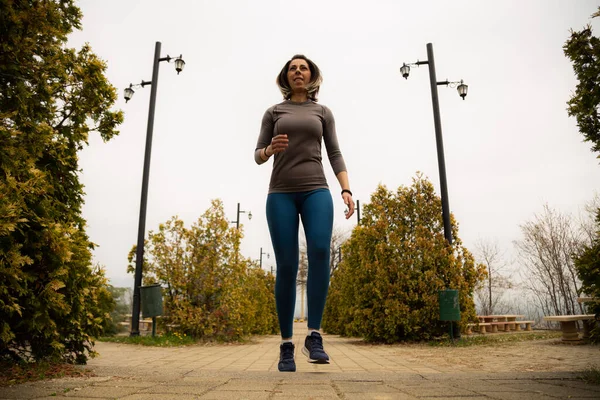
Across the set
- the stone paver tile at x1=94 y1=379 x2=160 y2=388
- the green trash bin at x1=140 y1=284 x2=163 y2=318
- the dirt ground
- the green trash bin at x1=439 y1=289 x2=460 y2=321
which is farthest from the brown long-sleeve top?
the green trash bin at x1=140 y1=284 x2=163 y2=318

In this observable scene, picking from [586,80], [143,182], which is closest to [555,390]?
[586,80]

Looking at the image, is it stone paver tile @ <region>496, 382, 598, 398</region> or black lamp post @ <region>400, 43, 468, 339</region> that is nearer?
stone paver tile @ <region>496, 382, 598, 398</region>

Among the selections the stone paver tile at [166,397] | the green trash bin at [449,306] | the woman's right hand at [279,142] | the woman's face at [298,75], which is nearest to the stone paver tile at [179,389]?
the stone paver tile at [166,397]

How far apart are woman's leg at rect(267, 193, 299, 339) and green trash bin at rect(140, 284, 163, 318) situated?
679cm

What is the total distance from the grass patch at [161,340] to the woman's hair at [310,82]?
713 cm

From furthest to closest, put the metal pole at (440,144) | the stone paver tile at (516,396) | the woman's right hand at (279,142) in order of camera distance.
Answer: the metal pole at (440,144)
the woman's right hand at (279,142)
the stone paver tile at (516,396)

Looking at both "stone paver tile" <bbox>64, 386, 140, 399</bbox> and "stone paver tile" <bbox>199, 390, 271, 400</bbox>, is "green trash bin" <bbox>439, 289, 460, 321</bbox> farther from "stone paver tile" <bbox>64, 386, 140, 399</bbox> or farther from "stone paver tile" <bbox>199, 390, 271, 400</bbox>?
"stone paver tile" <bbox>64, 386, 140, 399</bbox>

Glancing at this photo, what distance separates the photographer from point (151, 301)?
9023mm

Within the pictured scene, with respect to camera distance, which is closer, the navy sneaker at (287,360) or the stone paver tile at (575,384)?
the stone paver tile at (575,384)

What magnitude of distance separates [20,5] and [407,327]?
331 inches

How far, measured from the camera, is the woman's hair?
11.0 feet

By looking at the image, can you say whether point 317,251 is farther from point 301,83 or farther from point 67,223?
point 67,223

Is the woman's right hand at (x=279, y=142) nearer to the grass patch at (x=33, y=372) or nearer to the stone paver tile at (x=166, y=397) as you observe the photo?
the stone paver tile at (x=166, y=397)

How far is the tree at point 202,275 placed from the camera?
31.9ft
